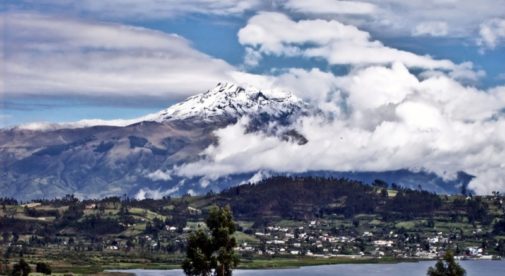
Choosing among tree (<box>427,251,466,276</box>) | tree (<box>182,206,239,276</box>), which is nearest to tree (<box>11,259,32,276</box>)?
tree (<box>427,251,466,276</box>)

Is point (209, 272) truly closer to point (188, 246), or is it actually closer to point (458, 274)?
point (188, 246)

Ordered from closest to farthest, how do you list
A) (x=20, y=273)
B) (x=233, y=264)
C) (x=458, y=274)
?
(x=233, y=264), (x=458, y=274), (x=20, y=273)

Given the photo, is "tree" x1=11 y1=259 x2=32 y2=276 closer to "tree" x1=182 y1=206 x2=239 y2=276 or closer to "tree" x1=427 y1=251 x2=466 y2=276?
"tree" x1=427 y1=251 x2=466 y2=276

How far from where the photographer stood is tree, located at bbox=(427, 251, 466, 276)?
Answer: 9200 centimetres

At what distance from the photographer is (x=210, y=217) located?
72750 mm

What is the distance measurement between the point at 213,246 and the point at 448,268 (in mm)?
31045

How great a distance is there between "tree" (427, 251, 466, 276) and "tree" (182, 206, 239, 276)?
29.2 m

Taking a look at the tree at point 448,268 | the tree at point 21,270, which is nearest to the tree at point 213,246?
the tree at point 448,268

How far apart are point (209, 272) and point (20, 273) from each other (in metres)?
129

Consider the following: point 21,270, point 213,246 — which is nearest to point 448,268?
point 213,246

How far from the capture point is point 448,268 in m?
93.1

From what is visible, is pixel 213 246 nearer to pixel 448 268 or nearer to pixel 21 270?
pixel 448 268

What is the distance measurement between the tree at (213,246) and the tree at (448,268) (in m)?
29.2

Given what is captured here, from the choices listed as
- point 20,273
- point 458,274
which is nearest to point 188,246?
point 458,274
